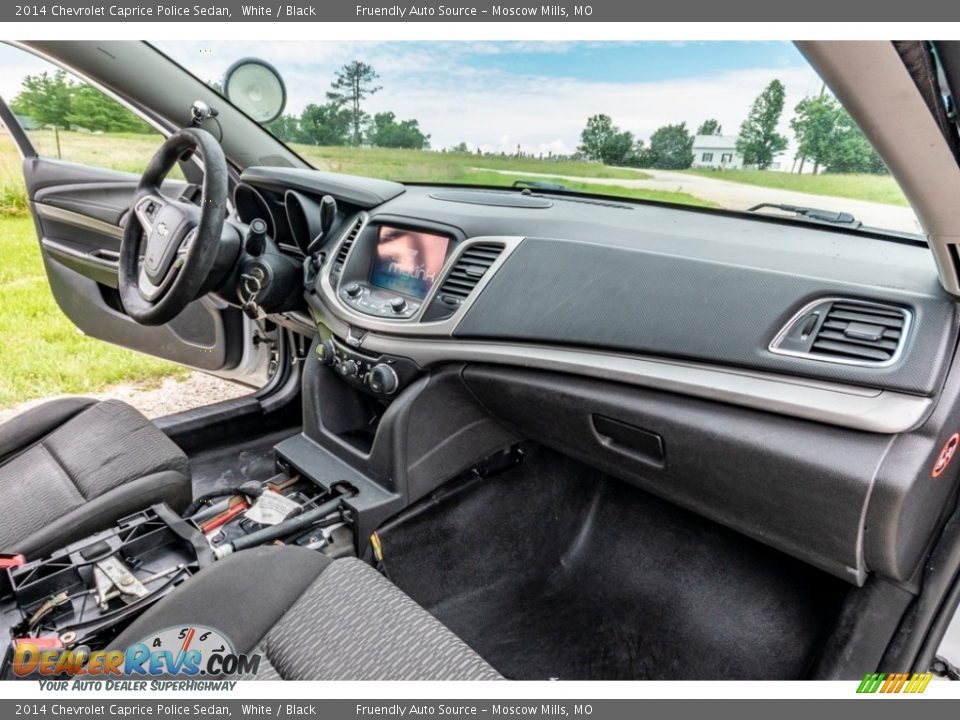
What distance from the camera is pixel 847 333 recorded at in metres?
1.11

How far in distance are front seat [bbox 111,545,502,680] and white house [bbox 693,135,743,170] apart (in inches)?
51.2

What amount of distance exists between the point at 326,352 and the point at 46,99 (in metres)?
1.47

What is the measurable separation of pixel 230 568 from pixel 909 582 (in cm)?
131

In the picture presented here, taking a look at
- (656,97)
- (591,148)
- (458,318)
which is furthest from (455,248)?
(656,97)

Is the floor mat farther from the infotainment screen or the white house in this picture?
the white house

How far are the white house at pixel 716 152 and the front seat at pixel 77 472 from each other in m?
1.62

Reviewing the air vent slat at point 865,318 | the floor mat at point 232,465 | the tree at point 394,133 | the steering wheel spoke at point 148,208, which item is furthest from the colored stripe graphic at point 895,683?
the steering wheel spoke at point 148,208

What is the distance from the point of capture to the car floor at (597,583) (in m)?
1.62

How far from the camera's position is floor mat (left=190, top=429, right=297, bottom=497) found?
222 centimetres

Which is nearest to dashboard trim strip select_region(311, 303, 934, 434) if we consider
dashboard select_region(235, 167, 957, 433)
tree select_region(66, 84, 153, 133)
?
dashboard select_region(235, 167, 957, 433)

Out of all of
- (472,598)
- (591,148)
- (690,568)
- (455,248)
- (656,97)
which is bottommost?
(472,598)

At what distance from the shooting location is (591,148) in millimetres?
1858

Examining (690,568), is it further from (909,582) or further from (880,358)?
(880,358)

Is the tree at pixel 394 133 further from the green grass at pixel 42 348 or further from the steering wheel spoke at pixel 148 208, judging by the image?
the green grass at pixel 42 348
